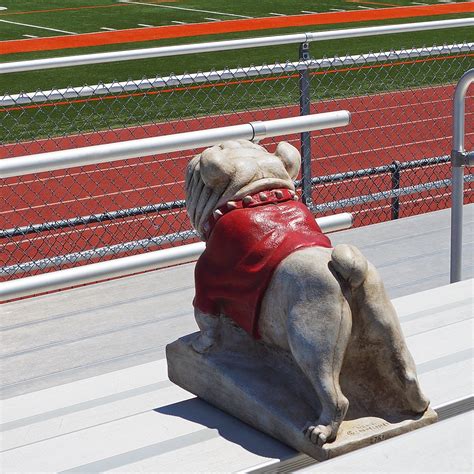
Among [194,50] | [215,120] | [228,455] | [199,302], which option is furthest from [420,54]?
[215,120]

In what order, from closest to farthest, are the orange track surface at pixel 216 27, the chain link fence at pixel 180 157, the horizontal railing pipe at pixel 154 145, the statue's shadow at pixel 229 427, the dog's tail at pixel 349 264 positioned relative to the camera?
the dog's tail at pixel 349 264, the statue's shadow at pixel 229 427, the horizontal railing pipe at pixel 154 145, the chain link fence at pixel 180 157, the orange track surface at pixel 216 27

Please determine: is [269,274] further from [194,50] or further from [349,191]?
[349,191]

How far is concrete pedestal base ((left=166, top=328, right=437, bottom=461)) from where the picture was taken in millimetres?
2641

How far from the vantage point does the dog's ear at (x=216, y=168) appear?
9.36 feet

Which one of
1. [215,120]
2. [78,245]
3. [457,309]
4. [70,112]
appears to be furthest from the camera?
[70,112]

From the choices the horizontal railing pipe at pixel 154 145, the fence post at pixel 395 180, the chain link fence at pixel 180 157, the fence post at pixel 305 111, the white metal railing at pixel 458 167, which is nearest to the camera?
the horizontal railing pipe at pixel 154 145

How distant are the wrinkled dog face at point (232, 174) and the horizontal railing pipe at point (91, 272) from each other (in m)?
1.23

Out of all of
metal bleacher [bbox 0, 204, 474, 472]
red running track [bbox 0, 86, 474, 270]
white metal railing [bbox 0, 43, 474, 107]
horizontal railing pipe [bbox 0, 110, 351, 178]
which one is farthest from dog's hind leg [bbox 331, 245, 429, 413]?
red running track [bbox 0, 86, 474, 270]

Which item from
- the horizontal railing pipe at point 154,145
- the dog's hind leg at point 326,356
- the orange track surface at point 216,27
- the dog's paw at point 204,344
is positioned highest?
the horizontal railing pipe at point 154,145

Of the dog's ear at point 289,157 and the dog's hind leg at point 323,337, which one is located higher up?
the dog's ear at point 289,157

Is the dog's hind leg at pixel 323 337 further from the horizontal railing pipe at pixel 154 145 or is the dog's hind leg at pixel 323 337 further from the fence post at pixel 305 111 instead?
the fence post at pixel 305 111

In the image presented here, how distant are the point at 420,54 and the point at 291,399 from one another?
10.1ft

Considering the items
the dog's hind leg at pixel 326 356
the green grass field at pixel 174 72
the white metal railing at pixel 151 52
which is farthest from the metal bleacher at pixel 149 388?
the green grass field at pixel 174 72

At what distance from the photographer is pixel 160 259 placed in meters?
4.36
